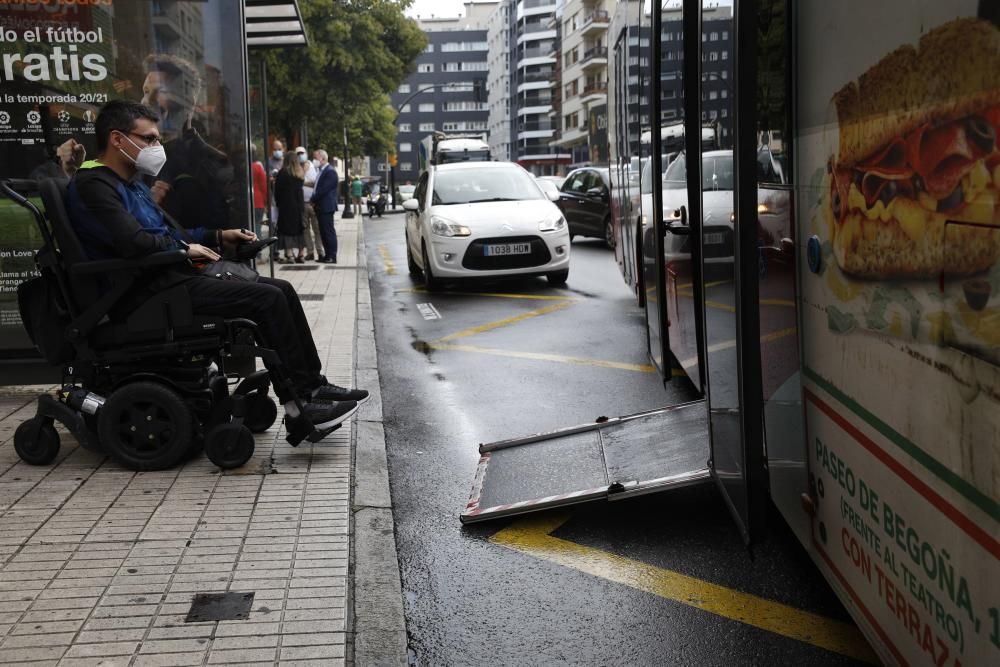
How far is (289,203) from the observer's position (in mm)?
18750

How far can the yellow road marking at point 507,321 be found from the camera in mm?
11320

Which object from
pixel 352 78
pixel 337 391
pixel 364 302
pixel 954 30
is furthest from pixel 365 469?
pixel 352 78

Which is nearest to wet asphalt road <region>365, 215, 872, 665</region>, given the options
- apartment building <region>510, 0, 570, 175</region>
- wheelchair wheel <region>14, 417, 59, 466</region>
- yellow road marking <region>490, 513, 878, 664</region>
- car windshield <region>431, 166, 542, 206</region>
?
yellow road marking <region>490, 513, 878, 664</region>

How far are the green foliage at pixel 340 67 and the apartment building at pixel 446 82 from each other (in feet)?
459

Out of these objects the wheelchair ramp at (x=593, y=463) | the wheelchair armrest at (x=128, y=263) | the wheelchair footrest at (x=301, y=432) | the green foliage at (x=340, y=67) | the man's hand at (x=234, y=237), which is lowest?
the wheelchair ramp at (x=593, y=463)

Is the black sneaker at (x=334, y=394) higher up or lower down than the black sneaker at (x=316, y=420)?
higher up

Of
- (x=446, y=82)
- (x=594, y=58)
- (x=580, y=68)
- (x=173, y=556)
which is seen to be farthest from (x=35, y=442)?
(x=446, y=82)

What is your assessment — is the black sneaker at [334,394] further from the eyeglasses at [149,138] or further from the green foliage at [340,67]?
the green foliage at [340,67]

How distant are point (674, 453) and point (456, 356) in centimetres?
498

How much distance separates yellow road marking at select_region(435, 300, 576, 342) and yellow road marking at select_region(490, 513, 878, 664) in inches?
245

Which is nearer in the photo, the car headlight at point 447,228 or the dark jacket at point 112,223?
the dark jacket at point 112,223

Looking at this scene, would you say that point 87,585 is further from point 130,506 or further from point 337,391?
point 337,391

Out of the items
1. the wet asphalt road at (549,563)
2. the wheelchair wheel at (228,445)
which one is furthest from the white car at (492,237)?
the wheelchair wheel at (228,445)

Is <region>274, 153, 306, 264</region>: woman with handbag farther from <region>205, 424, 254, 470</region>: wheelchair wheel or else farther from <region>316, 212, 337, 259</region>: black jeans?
<region>205, 424, 254, 470</region>: wheelchair wheel
